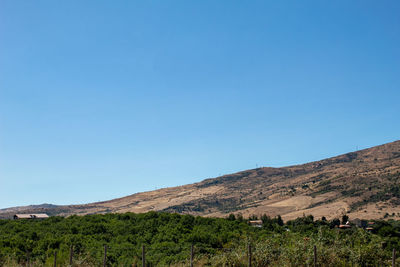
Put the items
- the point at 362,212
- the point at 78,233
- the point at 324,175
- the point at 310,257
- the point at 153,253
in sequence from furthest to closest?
1. the point at 324,175
2. the point at 362,212
3. the point at 78,233
4. the point at 153,253
5. the point at 310,257

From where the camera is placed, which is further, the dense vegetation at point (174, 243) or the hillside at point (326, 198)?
the hillside at point (326, 198)

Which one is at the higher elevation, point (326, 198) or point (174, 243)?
point (174, 243)

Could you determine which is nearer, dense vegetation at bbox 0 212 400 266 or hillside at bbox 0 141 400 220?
dense vegetation at bbox 0 212 400 266

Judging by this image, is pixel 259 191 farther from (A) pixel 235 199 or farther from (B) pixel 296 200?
(B) pixel 296 200

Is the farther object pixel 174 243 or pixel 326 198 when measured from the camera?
pixel 326 198

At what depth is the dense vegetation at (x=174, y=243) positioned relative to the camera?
23812 millimetres

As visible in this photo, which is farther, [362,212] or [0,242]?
[362,212]

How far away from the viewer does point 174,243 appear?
3409 cm

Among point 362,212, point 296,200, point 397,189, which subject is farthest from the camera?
point 296,200

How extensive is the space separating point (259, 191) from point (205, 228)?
158877mm

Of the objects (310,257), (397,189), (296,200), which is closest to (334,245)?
(310,257)

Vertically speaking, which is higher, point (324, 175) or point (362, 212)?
point (324, 175)

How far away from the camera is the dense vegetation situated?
938 inches

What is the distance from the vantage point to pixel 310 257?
74.4ft
